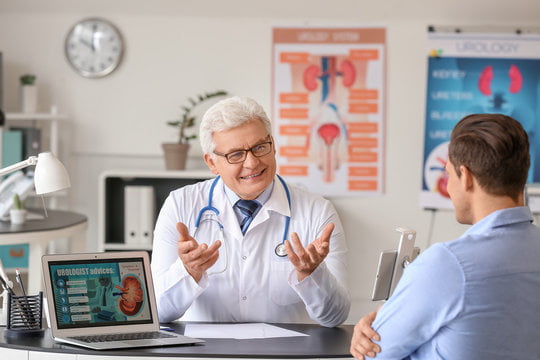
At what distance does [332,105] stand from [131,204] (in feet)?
4.77

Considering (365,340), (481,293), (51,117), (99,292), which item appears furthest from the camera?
(51,117)

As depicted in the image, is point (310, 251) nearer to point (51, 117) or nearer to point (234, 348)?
point (234, 348)

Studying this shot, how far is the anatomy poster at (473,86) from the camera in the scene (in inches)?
211

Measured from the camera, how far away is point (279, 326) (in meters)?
2.35

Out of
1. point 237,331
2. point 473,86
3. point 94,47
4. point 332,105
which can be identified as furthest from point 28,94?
point 237,331

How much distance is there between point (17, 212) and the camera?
4316 mm

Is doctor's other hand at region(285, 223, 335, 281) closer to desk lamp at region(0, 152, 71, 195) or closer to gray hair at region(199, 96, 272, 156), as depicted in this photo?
gray hair at region(199, 96, 272, 156)

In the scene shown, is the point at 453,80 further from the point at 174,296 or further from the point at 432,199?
the point at 174,296

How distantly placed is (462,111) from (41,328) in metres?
3.83

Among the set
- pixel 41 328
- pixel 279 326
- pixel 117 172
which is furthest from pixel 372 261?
A: pixel 41 328

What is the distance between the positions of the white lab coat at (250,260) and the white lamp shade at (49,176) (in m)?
0.42

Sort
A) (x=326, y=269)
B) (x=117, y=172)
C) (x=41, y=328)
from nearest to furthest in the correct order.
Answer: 1. (x=41, y=328)
2. (x=326, y=269)
3. (x=117, y=172)

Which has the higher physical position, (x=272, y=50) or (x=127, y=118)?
(x=272, y=50)

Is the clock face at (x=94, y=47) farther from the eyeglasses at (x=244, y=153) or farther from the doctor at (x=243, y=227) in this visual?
the eyeglasses at (x=244, y=153)
